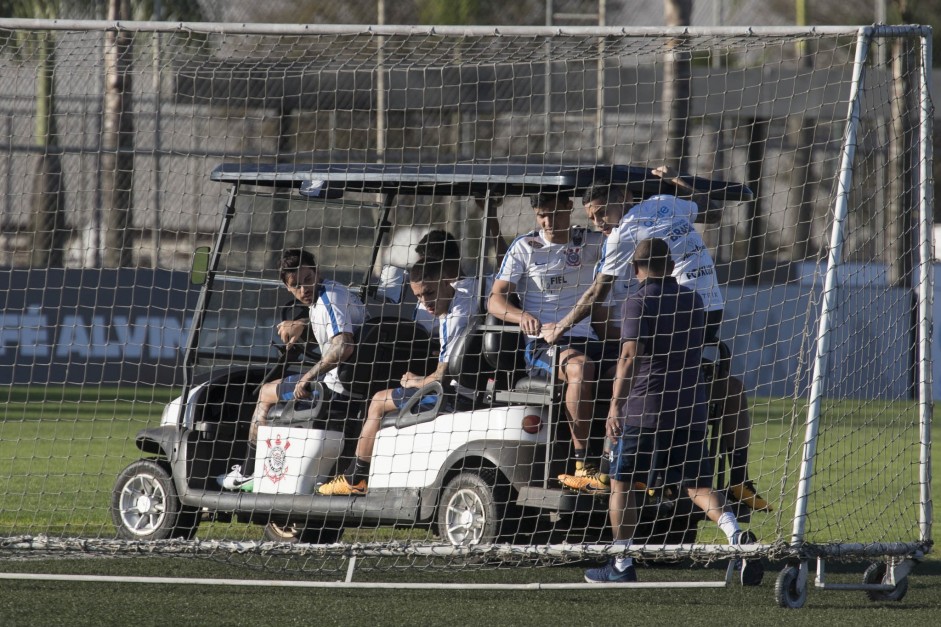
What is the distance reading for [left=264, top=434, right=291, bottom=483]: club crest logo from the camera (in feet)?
22.8

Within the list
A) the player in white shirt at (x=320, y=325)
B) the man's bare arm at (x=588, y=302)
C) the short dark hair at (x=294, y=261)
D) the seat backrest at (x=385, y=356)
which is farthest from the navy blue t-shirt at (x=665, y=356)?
the short dark hair at (x=294, y=261)

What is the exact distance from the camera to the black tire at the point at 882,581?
19.5 ft

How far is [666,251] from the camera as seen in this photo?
6039 mm

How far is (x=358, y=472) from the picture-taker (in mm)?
6840

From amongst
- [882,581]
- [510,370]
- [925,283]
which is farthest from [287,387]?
[925,283]

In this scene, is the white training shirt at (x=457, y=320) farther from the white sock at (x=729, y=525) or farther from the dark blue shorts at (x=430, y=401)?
the white sock at (x=729, y=525)

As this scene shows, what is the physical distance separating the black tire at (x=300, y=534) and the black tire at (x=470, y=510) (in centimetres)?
74

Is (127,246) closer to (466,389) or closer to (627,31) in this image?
(466,389)

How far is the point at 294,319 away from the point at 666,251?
2.14 meters

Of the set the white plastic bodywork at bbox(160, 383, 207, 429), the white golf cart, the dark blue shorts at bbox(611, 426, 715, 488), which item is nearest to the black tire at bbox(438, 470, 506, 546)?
the white golf cart

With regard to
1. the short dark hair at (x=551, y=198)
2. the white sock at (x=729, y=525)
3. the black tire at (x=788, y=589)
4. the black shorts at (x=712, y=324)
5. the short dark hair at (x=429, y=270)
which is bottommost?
the black tire at (x=788, y=589)

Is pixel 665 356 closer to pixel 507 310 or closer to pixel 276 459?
pixel 507 310

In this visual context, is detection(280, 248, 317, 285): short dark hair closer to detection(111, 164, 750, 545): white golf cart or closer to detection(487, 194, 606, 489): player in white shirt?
detection(111, 164, 750, 545): white golf cart

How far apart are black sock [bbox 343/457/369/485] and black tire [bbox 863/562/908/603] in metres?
2.26
